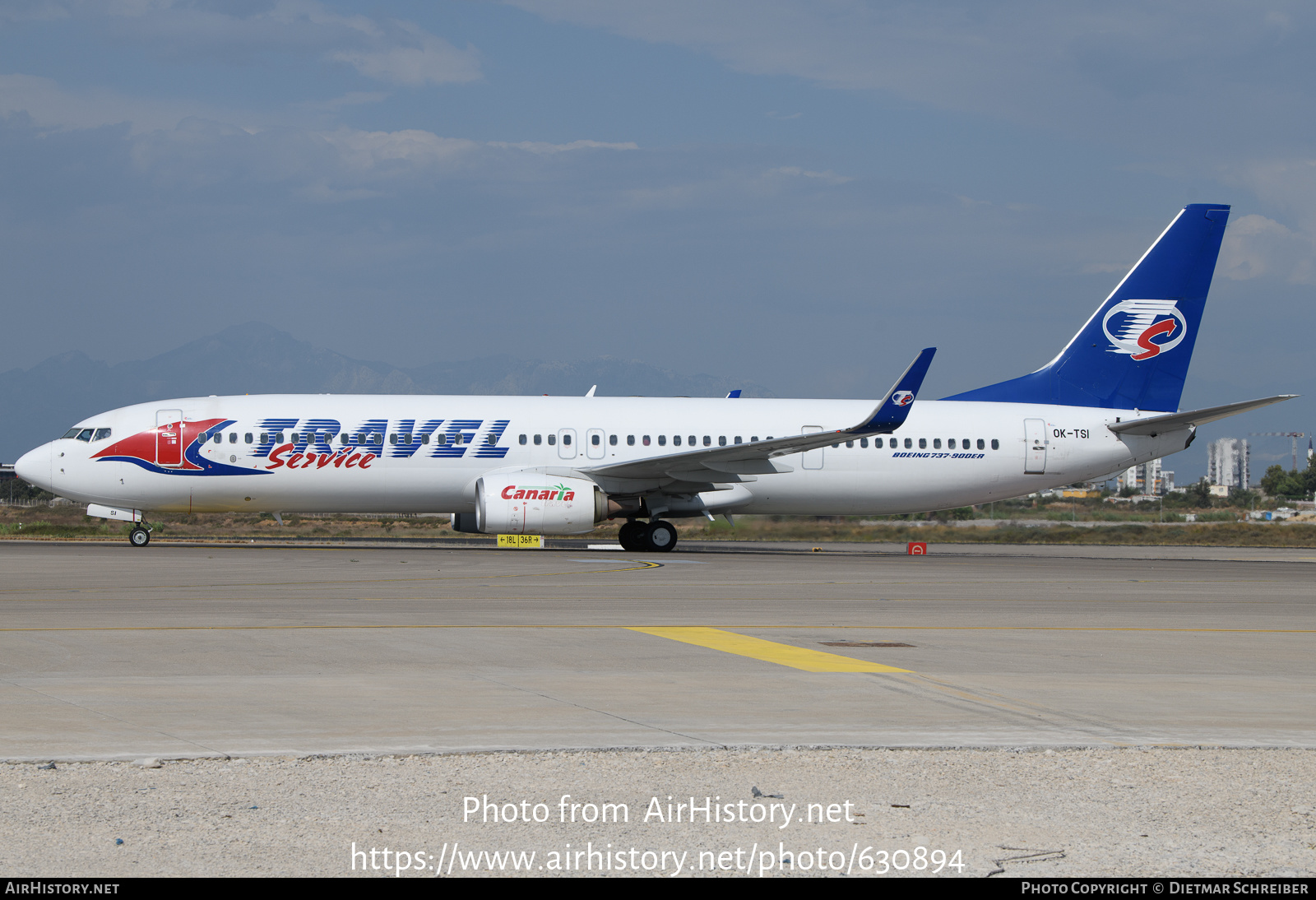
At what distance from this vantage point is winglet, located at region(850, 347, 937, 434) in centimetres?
2536

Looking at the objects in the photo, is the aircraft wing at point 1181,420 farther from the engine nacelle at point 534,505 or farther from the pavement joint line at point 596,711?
the pavement joint line at point 596,711

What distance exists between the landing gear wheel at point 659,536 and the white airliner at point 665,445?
0.12 ft

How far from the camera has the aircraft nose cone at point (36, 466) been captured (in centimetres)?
2700

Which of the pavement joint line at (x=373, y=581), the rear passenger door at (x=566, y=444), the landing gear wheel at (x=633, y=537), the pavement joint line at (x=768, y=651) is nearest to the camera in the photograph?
the pavement joint line at (x=768, y=651)

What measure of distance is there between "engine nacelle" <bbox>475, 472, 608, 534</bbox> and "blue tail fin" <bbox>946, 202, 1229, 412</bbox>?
42.3 ft

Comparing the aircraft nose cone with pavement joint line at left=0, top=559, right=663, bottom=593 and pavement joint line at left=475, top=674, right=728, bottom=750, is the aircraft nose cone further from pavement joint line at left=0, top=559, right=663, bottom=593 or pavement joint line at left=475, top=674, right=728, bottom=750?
pavement joint line at left=475, top=674, right=728, bottom=750

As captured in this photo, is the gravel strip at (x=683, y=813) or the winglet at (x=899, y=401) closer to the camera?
the gravel strip at (x=683, y=813)

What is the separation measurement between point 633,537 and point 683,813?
22.8 m

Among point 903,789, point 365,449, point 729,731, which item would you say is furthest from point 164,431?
point 903,789

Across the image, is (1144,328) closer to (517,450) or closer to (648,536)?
(648,536)

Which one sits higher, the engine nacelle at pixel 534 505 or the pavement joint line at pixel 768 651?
the engine nacelle at pixel 534 505

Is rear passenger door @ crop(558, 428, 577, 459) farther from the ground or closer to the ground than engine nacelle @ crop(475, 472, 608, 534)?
farther from the ground

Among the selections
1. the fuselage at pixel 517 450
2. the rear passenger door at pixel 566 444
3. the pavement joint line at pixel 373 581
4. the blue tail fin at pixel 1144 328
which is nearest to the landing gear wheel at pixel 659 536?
the fuselage at pixel 517 450

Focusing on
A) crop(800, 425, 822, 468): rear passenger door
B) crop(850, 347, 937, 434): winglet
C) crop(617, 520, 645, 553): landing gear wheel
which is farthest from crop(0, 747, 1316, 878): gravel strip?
crop(800, 425, 822, 468): rear passenger door
